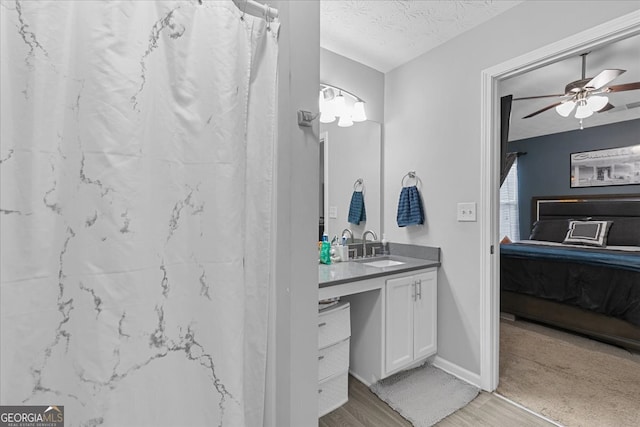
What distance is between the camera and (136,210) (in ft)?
2.69

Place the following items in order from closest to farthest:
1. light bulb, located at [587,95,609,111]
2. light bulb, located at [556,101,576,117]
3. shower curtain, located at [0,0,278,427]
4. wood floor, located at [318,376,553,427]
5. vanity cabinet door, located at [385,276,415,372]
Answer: shower curtain, located at [0,0,278,427] → wood floor, located at [318,376,553,427] → vanity cabinet door, located at [385,276,415,372] → light bulb, located at [587,95,609,111] → light bulb, located at [556,101,576,117]

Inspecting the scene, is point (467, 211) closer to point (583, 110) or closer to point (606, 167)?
point (583, 110)

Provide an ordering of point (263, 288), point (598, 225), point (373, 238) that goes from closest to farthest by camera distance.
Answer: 1. point (263, 288)
2. point (373, 238)
3. point (598, 225)

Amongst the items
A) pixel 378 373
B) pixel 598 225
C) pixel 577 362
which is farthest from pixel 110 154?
pixel 598 225

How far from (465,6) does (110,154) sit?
2.16 meters

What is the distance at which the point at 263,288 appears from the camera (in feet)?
3.48

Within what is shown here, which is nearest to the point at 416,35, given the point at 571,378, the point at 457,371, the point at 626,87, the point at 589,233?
the point at 626,87

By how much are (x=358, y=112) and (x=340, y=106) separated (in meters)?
0.19

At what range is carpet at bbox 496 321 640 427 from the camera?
6.01ft

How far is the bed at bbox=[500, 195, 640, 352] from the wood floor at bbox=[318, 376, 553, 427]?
1617 mm

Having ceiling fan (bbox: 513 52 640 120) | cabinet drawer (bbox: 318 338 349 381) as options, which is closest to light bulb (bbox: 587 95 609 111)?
ceiling fan (bbox: 513 52 640 120)

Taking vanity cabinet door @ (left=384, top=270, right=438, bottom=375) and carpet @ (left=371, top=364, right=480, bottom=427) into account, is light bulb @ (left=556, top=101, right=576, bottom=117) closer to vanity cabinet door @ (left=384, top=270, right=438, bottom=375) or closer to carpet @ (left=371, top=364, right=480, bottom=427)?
vanity cabinet door @ (left=384, top=270, right=438, bottom=375)

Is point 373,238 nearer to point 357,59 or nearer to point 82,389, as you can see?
point 357,59

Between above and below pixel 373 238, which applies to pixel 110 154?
above
